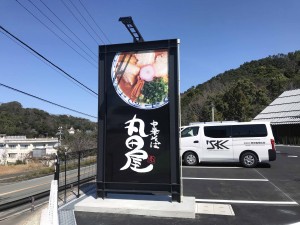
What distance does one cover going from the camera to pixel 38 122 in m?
118

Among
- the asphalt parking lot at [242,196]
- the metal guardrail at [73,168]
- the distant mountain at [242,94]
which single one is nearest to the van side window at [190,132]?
the asphalt parking lot at [242,196]

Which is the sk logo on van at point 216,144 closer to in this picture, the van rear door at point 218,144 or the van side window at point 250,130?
the van rear door at point 218,144

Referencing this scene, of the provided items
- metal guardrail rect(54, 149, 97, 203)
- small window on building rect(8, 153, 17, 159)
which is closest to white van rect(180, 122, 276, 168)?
metal guardrail rect(54, 149, 97, 203)

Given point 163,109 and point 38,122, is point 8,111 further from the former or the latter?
point 163,109

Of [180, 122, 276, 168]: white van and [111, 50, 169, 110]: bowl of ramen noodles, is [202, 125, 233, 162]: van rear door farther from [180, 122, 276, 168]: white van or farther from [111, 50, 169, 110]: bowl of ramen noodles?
[111, 50, 169, 110]: bowl of ramen noodles

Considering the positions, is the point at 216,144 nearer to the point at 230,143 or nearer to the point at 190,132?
the point at 230,143

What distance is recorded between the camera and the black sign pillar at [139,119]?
296 inches

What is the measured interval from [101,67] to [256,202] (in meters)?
4.86

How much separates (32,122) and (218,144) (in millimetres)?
108263

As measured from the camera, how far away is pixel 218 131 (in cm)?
1647

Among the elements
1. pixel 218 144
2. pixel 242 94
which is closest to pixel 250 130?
pixel 218 144

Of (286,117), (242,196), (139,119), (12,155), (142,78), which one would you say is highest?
(286,117)

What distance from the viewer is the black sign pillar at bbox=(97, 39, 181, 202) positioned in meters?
7.52

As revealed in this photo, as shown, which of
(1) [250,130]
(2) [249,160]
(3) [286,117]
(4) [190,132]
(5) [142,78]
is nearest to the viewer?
(5) [142,78]
